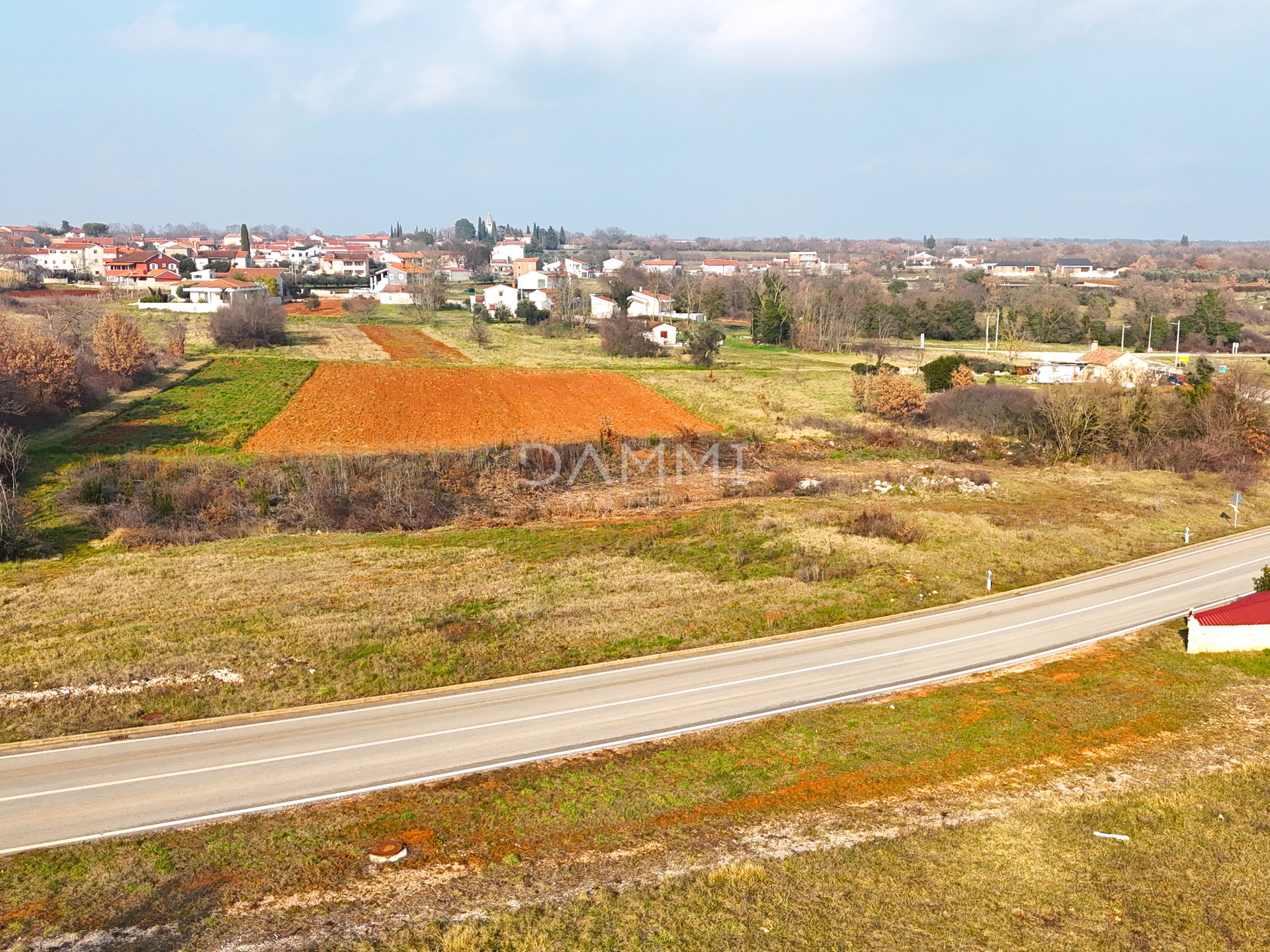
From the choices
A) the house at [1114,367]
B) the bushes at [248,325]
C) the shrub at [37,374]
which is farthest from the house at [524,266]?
the shrub at [37,374]

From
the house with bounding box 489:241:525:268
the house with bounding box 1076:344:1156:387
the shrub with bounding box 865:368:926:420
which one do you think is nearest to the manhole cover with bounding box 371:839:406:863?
the shrub with bounding box 865:368:926:420

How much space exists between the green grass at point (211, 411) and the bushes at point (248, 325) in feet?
18.0

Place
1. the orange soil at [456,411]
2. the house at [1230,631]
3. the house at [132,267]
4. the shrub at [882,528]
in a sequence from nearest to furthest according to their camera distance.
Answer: the house at [1230,631]
the shrub at [882,528]
the orange soil at [456,411]
the house at [132,267]

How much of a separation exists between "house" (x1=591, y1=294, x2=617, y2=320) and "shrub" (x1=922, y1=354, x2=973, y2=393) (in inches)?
1642

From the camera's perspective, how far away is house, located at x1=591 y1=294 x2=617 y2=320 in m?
94.6

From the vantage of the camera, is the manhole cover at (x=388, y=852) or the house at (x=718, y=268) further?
the house at (x=718, y=268)

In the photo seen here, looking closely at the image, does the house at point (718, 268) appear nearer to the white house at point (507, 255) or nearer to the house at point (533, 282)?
the white house at point (507, 255)

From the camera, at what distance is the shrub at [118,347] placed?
5097 centimetres

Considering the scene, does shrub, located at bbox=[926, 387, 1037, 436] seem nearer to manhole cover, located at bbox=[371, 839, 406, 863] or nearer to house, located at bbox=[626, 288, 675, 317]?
manhole cover, located at bbox=[371, 839, 406, 863]

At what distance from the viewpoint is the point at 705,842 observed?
13367 millimetres

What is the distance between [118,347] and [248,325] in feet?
53.9

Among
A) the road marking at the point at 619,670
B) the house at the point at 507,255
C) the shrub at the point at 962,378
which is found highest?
the house at the point at 507,255

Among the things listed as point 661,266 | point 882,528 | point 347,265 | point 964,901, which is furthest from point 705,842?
point 661,266

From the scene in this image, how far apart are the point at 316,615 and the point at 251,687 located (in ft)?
13.7
